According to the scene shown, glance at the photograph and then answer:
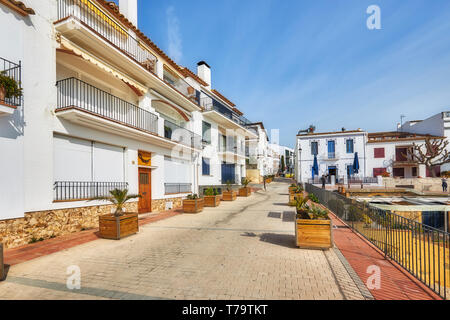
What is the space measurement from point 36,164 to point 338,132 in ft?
120

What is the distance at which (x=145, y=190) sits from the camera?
41.1 feet

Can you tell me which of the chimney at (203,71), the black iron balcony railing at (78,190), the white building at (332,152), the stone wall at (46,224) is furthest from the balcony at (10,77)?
the white building at (332,152)

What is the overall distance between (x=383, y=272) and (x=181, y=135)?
14.2 metres

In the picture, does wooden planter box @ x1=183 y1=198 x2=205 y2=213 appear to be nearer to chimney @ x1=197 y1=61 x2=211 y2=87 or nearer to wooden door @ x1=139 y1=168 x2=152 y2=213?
wooden door @ x1=139 y1=168 x2=152 y2=213

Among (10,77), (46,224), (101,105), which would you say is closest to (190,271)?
(46,224)

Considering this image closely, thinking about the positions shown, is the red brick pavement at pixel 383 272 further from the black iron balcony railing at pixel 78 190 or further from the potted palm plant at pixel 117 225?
the black iron balcony railing at pixel 78 190

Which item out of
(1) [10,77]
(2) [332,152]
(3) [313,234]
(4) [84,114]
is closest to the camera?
(3) [313,234]

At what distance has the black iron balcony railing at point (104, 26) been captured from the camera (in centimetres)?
884

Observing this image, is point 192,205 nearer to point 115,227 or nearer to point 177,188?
point 177,188

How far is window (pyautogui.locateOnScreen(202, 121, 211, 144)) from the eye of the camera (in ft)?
66.3

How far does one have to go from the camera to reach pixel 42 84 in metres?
7.54

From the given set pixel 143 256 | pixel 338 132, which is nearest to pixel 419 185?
pixel 338 132

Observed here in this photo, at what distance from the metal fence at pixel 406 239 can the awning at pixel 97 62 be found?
11334mm

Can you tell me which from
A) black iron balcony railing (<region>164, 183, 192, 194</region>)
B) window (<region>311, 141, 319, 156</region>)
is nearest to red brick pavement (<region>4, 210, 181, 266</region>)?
black iron balcony railing (<region>164, 183, 192, 194</region>)
